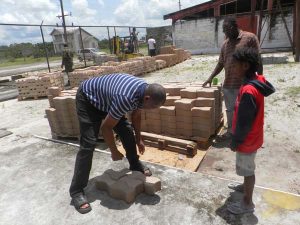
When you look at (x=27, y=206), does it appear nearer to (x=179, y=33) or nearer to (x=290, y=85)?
(x=290, y=85)

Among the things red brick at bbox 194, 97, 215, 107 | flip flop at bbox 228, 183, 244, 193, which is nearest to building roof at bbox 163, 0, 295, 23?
red brick at bbox 194, 97, 215, 107

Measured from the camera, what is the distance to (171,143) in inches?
198

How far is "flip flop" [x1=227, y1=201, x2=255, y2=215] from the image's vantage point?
10.1 ft

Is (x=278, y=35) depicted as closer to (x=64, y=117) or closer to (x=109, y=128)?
(x=64, y=117)

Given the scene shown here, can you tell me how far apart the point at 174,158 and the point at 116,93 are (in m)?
2.24

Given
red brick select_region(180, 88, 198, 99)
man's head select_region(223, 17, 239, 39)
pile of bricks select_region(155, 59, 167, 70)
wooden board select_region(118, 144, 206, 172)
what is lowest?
wooden board select_region(118, 144, 206, 172)

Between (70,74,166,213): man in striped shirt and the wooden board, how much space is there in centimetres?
110

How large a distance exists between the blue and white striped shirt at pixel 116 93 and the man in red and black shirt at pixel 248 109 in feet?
3.34

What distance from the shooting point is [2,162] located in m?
4.96

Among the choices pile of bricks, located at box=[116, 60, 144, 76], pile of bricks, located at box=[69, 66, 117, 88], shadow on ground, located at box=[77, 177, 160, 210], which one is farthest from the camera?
pile of bricks, located at box=[116, 60, 144, 76]

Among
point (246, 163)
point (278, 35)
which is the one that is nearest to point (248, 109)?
point (246, 163)

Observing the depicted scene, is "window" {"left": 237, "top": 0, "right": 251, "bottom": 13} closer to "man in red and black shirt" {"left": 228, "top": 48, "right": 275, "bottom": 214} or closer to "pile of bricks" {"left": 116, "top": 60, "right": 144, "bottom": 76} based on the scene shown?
"pile of bricks" {"left": 116, "top": 60, "right": 144, "bottom": 76}

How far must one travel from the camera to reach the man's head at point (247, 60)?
261cm

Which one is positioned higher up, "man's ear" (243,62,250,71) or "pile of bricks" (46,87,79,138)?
"man's ear" (243,62,250,71)
